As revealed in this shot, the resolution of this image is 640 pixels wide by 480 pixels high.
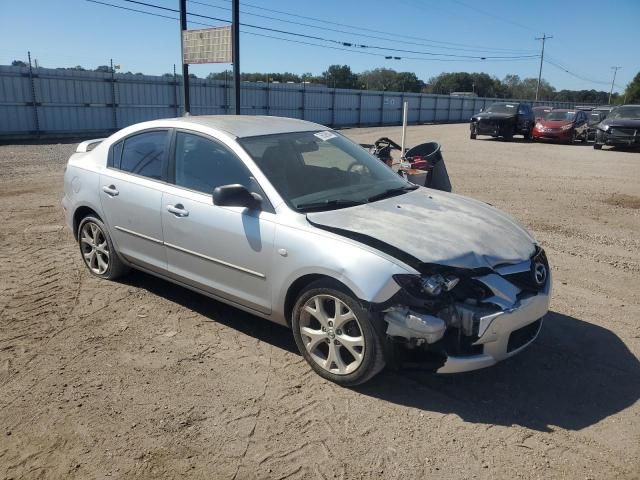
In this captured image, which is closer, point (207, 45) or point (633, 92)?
point (207, 45)

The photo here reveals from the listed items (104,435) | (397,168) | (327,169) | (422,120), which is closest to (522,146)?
(397,168)

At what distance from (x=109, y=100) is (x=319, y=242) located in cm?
2096

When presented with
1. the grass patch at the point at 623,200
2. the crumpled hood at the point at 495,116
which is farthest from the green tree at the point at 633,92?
the grass patch at the point at 623,200

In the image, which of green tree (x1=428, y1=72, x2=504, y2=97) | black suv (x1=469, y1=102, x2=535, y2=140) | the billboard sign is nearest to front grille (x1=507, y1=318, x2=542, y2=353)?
the billboard sign

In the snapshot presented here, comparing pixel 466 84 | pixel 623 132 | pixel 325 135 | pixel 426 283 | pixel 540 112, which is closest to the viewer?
pixel 426 283

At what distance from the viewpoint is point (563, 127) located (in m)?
23.5

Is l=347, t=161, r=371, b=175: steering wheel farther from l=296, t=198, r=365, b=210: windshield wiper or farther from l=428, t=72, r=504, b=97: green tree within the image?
l=428, t=72, r=504, b=97: green tree

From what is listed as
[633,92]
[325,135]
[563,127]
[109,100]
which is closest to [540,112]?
[563,127]

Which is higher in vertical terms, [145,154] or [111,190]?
[145,154]

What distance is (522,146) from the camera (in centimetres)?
2225

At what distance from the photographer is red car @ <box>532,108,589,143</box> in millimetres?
23547

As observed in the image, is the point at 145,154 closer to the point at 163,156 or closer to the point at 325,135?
the point at 163,156

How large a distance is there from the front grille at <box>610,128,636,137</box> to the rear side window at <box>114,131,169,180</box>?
19646 mm

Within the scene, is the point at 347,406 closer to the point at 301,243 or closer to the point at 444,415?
the point at 444,415
